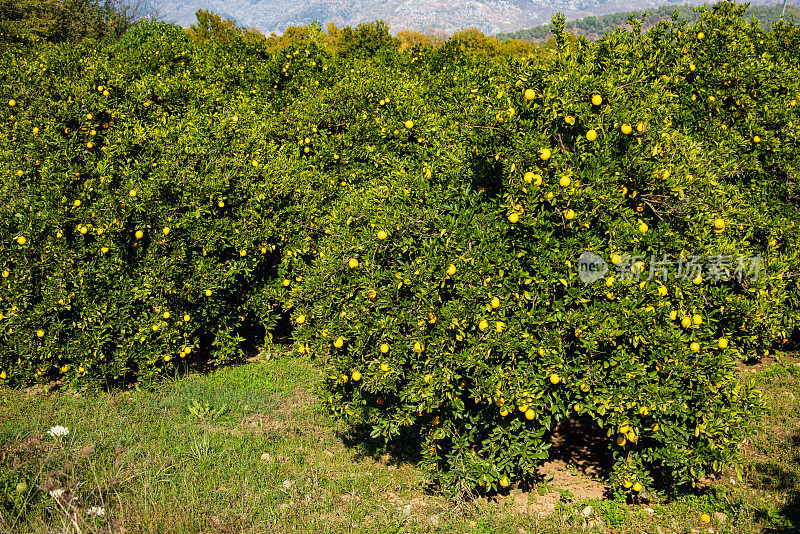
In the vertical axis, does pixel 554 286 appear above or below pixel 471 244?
below

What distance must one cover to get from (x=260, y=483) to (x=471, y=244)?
79.3 inches

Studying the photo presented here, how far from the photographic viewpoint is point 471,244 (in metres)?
3.04

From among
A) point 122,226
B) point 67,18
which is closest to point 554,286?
point 122,226

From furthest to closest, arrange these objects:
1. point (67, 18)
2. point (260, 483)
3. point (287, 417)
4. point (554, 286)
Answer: point (67, 18), point (287, 417), point (260, 483), point (554, 286)

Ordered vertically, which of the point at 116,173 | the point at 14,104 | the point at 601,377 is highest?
the point at 14,104

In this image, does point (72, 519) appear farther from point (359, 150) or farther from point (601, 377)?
point (359, 150)

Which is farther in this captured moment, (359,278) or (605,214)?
(359,278)

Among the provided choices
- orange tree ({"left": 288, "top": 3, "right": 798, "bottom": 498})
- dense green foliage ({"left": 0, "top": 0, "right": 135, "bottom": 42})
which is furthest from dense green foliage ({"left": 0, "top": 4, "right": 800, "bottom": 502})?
dense green foliage ({"left": 0, "top": 0, "right": 135, "bottom": 42})

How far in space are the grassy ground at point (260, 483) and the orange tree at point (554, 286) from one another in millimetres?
277

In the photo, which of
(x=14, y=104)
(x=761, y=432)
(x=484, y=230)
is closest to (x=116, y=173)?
(x=14, y=104)

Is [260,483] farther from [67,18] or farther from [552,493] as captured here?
[67,18]

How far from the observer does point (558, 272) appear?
2889mm

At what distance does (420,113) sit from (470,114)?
2.91 m

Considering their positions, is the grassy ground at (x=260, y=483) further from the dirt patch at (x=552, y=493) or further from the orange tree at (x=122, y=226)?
the orange tree at (x=122, y=226)
